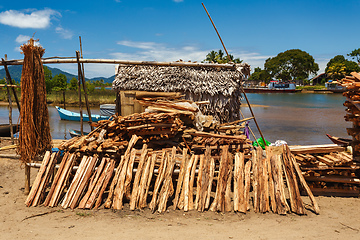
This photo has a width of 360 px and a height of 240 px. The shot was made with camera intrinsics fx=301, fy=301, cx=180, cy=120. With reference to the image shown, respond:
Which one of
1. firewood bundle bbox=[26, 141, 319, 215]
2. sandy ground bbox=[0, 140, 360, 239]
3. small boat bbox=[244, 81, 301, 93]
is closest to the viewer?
sandy ground bbox=[0, 140, 360, 239]

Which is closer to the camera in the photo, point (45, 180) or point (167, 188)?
point (167, 188)

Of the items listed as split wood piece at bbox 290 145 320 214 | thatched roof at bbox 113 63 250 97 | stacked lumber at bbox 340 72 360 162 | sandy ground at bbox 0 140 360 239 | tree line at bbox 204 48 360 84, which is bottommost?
sandy ground at bbox 0 140 360 239

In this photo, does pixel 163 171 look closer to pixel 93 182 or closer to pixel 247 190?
pixel 93 182

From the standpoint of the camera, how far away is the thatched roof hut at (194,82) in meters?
10.5

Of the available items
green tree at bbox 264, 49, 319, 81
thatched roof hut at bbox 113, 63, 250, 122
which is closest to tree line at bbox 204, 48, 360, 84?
green tree at bbox 264, 49, 319, 81

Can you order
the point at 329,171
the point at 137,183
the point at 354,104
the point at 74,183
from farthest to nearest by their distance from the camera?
the point at 329,171, the point at 354,104, the point at 74,183, the point at 137,183

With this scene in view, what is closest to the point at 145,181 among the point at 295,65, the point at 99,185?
the point at 99,185

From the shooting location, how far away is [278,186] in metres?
6.43

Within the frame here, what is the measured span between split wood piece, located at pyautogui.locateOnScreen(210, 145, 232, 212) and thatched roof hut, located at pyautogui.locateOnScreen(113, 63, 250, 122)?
3917 mm

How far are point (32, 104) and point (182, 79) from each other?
5162 millimetres

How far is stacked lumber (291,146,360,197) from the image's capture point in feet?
24.0

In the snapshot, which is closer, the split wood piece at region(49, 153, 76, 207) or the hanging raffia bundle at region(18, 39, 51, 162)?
the split wood piece at region(49, 153, 76, 207)

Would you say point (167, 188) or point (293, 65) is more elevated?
point (293, 65)

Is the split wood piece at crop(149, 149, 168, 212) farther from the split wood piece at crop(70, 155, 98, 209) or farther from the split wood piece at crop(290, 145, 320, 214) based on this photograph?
the split wood piece at crop(290, 145, 320, 214)
